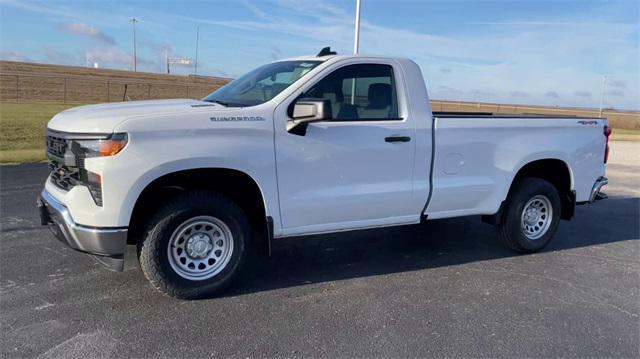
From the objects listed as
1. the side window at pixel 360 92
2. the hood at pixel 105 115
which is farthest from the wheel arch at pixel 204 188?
the side window at pixel 360 92

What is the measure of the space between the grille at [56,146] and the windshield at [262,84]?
54.5 inches

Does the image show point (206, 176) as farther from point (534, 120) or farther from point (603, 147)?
point (603, 147)

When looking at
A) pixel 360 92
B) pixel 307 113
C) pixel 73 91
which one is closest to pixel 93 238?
pixel 307 113

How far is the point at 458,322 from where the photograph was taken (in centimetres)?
415

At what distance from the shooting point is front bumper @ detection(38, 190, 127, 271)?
3.98 meters

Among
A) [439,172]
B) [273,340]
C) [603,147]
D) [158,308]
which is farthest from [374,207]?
[603,147]

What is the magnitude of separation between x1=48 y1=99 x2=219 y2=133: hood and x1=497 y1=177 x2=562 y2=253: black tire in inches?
139

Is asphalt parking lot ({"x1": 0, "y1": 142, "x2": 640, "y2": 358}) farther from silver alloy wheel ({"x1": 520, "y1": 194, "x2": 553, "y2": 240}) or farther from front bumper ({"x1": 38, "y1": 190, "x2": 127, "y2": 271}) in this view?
front bumper ({"x1": 38, "y1": 190, "x2": 127, "y2": 271})

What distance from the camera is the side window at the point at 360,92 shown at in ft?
15.9

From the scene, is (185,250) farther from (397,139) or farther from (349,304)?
(397,139)

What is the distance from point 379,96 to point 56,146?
9.33ft

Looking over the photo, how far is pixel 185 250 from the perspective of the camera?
4406 mm

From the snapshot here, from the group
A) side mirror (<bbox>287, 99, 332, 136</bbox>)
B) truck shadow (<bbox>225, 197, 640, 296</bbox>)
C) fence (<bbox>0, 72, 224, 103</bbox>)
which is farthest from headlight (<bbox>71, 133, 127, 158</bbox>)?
fence (<bbox>0, 72, 224, 103</bbox>)

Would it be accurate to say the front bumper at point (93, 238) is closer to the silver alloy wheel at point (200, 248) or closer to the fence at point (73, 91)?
the silver alloy wheel at point (200, 248)
